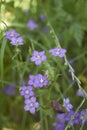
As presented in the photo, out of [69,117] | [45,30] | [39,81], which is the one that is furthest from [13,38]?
[45,30]

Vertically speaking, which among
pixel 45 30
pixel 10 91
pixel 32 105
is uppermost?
pixel 32 105

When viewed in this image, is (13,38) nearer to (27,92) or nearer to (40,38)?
(27,92)

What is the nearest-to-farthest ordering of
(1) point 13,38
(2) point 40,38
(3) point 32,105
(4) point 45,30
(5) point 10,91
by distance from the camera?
(3) point 32,105
(1) point 13,38
(5) point 10,91
(2) point 40,38
(4) point 45,30

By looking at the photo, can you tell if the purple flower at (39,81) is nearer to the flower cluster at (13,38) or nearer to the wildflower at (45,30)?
the flower cluster at (13,38)

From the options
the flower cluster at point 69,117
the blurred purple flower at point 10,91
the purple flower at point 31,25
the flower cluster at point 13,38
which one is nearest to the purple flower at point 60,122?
the flower cluster at point 69,117

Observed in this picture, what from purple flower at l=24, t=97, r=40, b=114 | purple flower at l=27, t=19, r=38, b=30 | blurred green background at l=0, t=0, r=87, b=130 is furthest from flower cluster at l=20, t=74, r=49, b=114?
purple flower at l=27, t=19, r=38, b=30

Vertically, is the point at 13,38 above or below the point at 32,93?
above

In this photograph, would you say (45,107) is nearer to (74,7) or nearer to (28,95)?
(28,95)

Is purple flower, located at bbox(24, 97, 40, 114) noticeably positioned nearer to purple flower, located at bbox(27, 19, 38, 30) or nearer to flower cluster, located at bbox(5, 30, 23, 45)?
flower cluster, located at bbox(5, 30, 23, 45)
